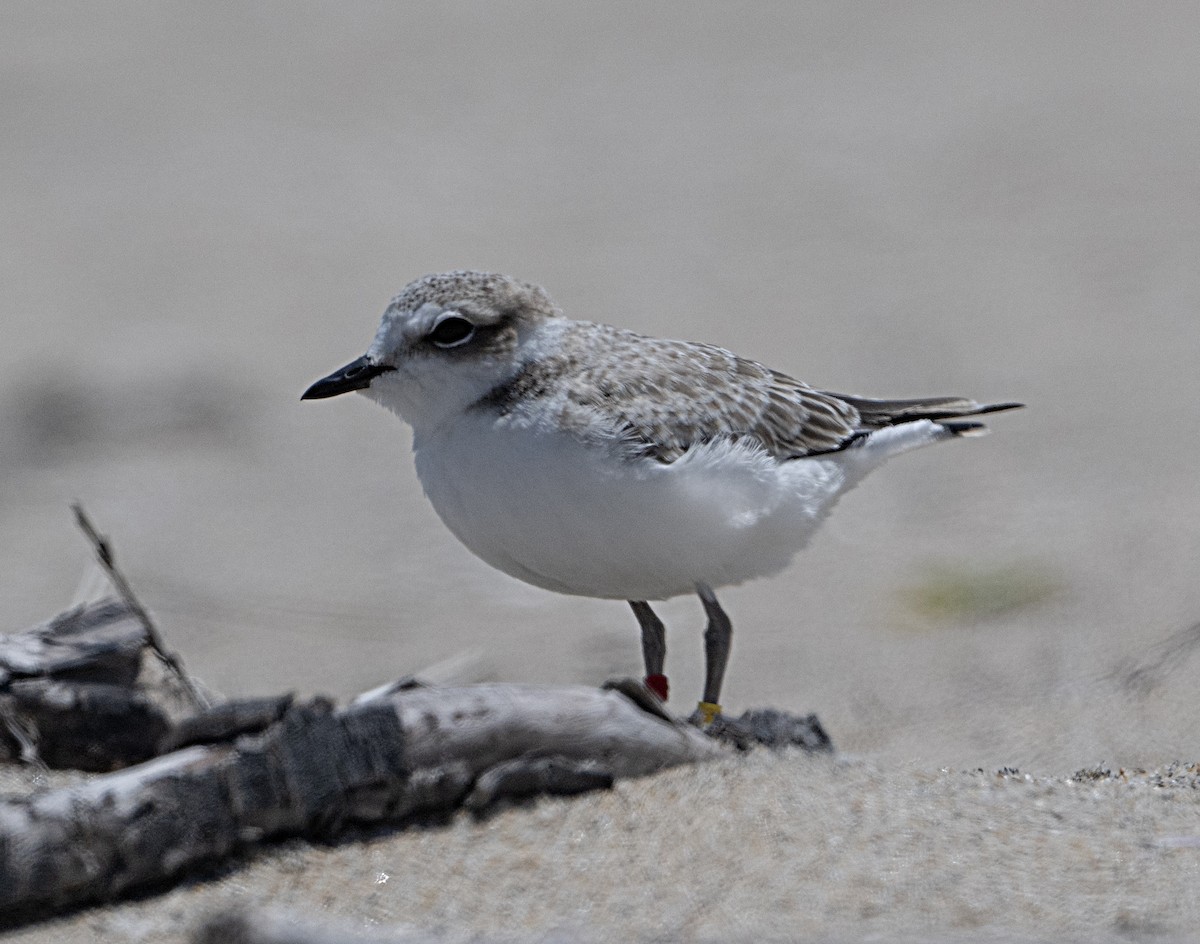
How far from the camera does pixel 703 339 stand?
896cm

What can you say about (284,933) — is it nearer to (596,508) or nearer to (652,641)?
(596,508)

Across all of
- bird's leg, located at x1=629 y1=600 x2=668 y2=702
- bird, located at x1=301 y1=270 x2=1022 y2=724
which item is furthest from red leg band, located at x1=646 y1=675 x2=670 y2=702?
bird's leg, located at x1=629 y1=600 x2=668 y2=702

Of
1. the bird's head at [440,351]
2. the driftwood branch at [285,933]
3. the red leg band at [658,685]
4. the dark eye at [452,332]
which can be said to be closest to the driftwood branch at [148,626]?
the bird's head at [440,351]

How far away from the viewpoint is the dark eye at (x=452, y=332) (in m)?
4.29

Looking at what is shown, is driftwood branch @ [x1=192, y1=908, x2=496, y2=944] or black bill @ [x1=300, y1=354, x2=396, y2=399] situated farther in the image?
black bill @ [x1=300, y1=354, x2=396, y2=399]

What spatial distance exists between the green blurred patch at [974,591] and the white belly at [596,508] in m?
2.19

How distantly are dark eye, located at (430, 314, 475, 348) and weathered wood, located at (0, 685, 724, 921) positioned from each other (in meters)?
1.28

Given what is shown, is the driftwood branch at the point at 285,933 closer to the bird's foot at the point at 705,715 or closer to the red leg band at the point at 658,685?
the bird's foot at the point at 705,715

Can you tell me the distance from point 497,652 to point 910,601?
5.29 feet

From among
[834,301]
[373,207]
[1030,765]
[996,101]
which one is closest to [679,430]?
[1030,765]

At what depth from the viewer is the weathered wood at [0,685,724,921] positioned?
110 inches

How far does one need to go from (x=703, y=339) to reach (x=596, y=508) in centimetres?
500

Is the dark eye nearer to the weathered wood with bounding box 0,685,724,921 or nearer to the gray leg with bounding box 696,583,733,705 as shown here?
the gray leg with bounding box 696,583,733,705

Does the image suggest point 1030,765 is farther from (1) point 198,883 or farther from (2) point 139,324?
(2) point 139,324
